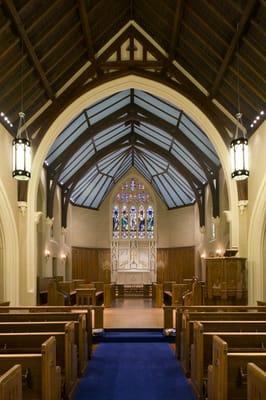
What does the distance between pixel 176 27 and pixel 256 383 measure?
797cm

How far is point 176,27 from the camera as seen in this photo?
938 cm

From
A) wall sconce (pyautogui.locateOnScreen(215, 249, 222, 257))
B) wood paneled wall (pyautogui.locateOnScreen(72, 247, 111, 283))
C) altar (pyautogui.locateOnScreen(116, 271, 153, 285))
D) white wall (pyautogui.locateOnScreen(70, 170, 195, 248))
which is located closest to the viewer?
wall sconce (pyautogui.locateOnScreen(215, 249, 222, 257))

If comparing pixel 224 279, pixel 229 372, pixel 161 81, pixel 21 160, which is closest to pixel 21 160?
pixel 21 160

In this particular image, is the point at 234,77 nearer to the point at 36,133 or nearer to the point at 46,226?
the point at 36,133

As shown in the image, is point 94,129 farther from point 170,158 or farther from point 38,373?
point 38,373

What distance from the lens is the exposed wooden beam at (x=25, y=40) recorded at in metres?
7.20

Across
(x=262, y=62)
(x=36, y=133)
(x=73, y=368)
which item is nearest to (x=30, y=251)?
(x=36, y=133)

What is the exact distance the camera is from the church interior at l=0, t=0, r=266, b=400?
17.6 feet

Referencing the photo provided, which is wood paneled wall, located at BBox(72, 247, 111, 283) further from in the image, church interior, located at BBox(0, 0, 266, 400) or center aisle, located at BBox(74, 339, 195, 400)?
center aisle, located at BBox(74, 339, 195, 400)

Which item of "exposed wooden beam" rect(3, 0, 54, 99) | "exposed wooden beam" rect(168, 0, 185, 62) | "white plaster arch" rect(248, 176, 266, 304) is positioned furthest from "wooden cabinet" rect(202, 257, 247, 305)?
"exposed wooden beam" rect(3, 0, 54, 99)

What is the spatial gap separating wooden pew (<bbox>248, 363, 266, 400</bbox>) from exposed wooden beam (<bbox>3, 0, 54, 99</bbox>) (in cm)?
642

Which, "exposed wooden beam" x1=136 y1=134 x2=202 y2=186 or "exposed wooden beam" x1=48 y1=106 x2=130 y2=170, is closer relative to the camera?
"exposed wooden beam" x1=48 y1=106 x2=130 y2=170

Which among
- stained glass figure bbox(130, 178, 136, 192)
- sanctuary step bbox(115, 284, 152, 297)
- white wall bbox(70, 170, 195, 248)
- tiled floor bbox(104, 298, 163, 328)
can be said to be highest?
stained glass figure bbox(130, 178, 136, 192)

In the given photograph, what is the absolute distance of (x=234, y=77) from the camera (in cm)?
959
